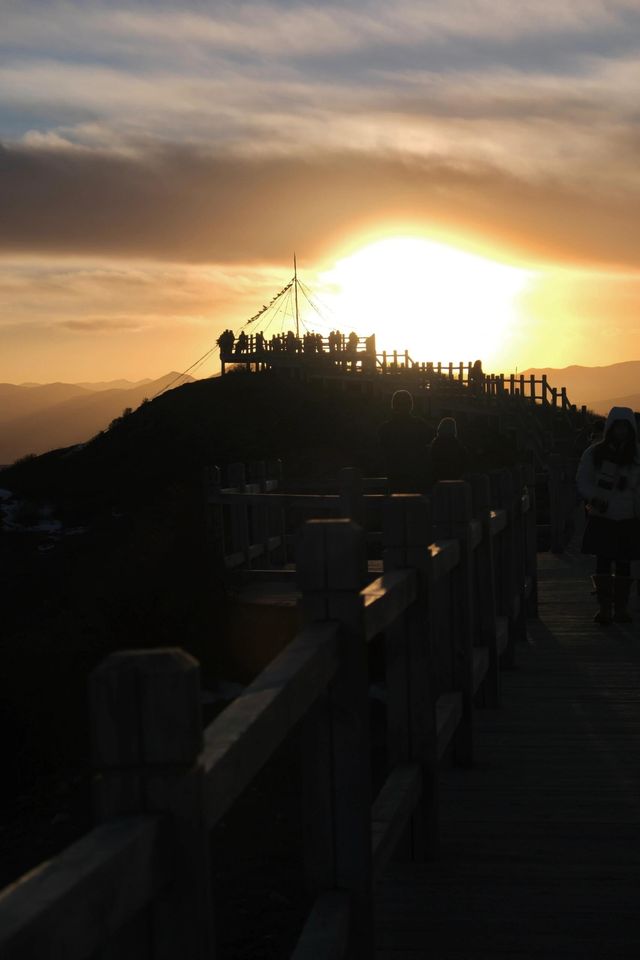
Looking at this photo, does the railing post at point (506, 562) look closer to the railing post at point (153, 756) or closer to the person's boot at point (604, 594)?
the person's boot at point (604, 594)

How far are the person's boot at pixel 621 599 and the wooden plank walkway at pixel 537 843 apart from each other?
110 inches

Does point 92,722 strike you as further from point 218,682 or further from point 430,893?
point 218,682

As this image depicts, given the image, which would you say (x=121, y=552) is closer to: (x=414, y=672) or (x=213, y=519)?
(x=213, y=519)

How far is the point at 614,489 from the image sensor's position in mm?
10844

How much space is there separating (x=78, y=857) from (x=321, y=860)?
197 centimetres

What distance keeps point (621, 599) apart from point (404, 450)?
279 cm

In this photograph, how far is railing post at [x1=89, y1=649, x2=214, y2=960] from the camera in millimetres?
1815

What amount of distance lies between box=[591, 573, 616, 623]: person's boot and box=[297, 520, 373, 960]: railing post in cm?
820

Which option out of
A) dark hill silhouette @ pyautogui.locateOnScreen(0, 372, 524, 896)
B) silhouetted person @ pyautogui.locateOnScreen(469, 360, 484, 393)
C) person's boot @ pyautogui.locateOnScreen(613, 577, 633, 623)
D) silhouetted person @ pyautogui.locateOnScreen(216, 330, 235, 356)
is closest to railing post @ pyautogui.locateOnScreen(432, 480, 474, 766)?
dark hill silhouette @ pyautogui.locateOnScreen(0, 372, 524, 896)

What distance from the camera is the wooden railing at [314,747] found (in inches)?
68.7

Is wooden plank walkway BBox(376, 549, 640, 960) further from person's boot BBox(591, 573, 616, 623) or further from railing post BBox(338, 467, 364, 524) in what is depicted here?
railing post BBox(338, 467, 364, 524)

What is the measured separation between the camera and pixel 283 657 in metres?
3.08

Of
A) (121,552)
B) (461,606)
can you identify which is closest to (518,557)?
(461,606)

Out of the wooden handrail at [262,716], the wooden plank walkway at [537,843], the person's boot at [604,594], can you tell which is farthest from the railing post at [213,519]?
the wooden handrail at [262,716]
